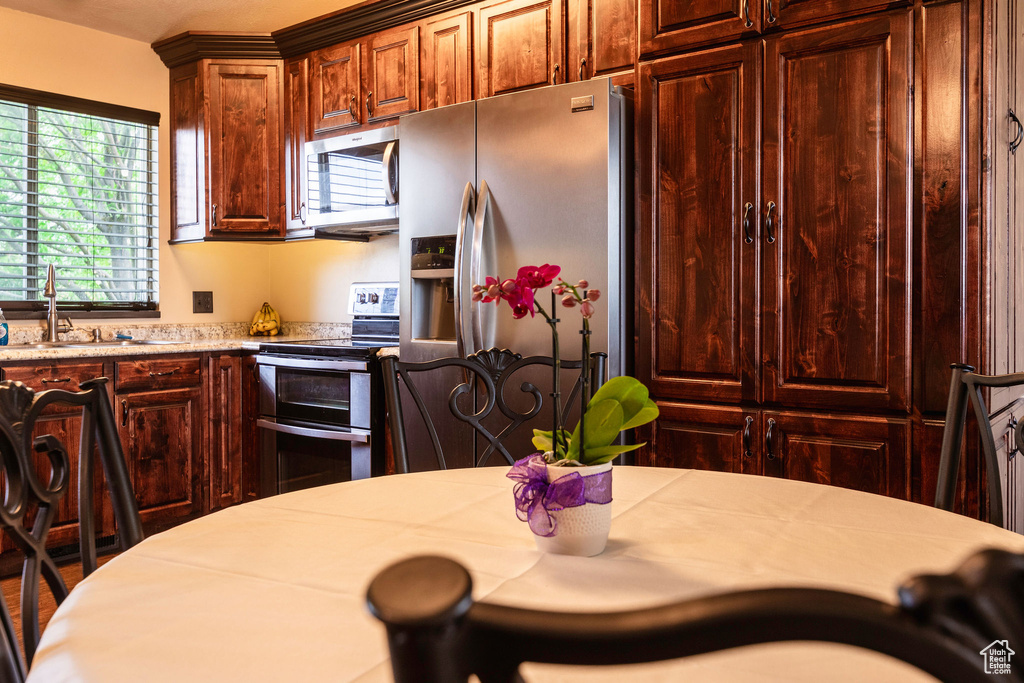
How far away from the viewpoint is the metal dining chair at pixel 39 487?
0.94 m

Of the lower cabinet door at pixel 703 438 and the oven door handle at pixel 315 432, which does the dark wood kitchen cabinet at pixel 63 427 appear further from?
the lower cabinet door at pixel 703 438

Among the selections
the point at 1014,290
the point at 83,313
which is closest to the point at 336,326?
the point at 83,313

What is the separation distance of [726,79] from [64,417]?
284 cm

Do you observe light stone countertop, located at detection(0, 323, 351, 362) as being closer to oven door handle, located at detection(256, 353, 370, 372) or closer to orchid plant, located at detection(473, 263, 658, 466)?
oven door handle, located at detection(256, 353, 370, 372)

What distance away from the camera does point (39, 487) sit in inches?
38.7

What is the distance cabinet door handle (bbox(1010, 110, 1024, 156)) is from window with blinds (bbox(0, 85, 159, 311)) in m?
3.94

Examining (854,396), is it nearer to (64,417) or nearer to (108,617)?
(108,617)

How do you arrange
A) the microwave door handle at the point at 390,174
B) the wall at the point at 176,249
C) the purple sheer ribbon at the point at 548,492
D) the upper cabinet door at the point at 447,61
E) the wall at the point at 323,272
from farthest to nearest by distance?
the wall at the point at 323,272 < the wall at the point at 176,249 < the microwave door handle at the point at 390,174 < the upper cabinet door at the point at 447,61 < the purple sheer ribbon at the point at 548,492

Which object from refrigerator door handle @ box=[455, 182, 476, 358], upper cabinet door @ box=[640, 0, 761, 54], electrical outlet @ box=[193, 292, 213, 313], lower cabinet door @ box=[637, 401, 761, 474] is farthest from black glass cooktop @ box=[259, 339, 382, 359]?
upper cabinet door @ box=[640, 0, 761, 54]

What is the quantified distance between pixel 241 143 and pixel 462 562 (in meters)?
3.54

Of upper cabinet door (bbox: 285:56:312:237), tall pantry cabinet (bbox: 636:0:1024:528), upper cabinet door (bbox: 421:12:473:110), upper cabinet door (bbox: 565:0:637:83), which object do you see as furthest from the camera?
upper cabinet door (bbox: 285:56:312:237)

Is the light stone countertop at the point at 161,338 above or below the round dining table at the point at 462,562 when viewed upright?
above

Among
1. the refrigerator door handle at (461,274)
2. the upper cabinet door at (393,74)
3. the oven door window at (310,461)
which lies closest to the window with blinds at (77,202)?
the oven door window at (310,461)

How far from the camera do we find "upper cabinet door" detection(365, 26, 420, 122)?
10.7 feet
